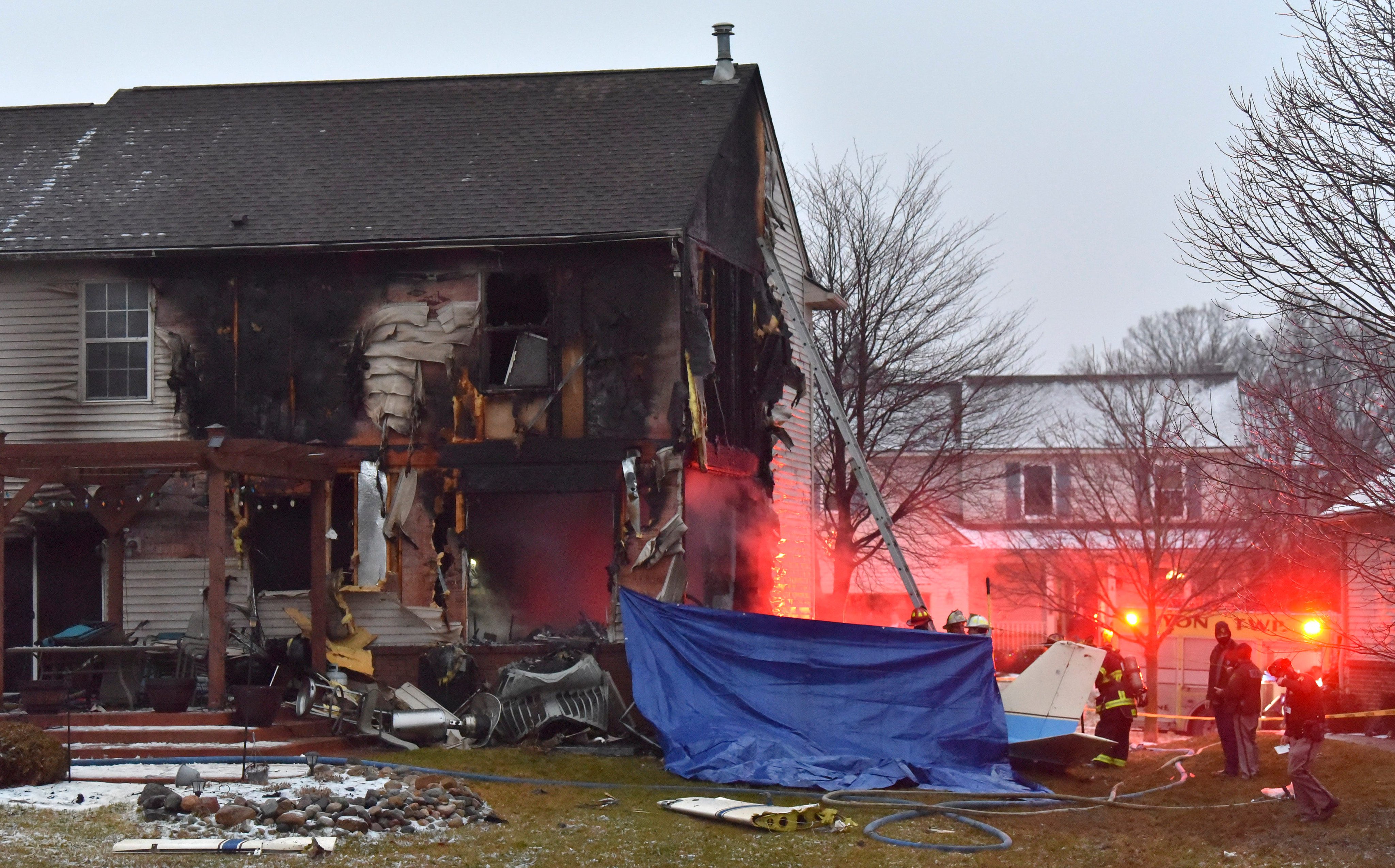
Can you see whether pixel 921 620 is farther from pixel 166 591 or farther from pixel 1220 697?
pixel 166 591

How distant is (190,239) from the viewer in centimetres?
1927

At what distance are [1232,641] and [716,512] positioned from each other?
656 cm

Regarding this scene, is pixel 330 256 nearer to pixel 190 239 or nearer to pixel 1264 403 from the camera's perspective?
pixel 190 239

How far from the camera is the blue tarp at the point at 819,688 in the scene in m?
16.0

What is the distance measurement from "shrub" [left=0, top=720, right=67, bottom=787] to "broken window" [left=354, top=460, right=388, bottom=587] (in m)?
5.37

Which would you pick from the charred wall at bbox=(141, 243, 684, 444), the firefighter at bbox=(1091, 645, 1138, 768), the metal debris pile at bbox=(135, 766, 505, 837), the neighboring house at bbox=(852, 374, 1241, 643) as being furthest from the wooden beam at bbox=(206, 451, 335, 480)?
the neighboring house at bbox=(852, 374, 1241, 643)

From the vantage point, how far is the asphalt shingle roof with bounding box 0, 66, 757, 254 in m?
19.2

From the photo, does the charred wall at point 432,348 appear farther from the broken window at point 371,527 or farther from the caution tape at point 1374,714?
the caution tape at point 1374,714

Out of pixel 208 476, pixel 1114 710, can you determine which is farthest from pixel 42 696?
pixel 1114 710

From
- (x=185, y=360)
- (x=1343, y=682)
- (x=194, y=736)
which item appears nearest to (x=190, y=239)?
(x=185, y=360)

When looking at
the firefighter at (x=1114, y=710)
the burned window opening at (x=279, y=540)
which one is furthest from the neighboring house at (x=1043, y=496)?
the burned window opening at (x=279, y=540)

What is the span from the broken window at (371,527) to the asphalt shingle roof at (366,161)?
2816 millimetres

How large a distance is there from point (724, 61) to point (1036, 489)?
2095cm


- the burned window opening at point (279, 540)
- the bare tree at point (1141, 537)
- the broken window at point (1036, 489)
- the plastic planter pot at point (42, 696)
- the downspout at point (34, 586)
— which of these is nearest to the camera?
the plastic planter pot at point (42, 696)
